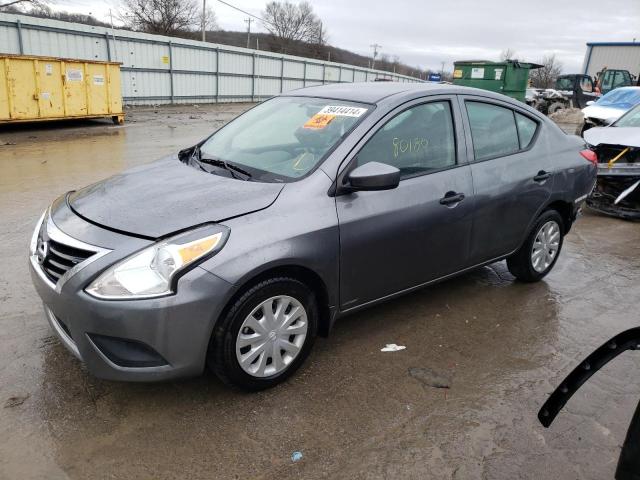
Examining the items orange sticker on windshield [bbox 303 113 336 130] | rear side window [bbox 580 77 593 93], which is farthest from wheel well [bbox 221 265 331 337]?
rear side window [bbox 580 77 593 93]

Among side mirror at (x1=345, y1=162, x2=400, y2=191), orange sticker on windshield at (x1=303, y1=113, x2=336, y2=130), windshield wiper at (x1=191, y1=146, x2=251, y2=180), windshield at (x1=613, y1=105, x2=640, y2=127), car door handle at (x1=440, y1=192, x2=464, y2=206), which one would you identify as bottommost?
car door handle at (x1=440, y1=192, x2=464, y2=206)

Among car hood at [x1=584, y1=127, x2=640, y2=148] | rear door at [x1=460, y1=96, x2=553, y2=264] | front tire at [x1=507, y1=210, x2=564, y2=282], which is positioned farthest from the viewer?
car hood at [x1=584, y1=127, x2=640, y2=148]

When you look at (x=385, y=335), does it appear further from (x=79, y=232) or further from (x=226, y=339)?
(x=79, y=232)

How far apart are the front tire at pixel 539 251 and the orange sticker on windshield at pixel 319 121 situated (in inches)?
84.0

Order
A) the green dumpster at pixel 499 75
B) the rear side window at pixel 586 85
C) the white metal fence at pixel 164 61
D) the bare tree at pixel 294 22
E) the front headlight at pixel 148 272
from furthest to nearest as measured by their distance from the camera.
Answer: the bare tree at pixel 294 22 < the rear side window at pixel 586 85 < the green dumpster at pixel 499 75 < the white metal fence at pixel 164 61 < the front headlight at pixel 148 272

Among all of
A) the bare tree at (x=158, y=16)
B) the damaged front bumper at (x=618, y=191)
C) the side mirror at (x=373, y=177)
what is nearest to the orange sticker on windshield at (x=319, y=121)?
the side mirror at (x=373, y=177)

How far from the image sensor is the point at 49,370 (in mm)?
3041

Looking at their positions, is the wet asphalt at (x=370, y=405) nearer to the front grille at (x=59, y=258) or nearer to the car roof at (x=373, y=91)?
the front grille at (x=59, y=258)

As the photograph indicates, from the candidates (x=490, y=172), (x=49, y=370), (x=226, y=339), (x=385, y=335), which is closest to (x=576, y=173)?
(x=490, y=172)

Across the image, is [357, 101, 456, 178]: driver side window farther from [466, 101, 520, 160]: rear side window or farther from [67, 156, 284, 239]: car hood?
[67, 156, 284, 239]: car hood

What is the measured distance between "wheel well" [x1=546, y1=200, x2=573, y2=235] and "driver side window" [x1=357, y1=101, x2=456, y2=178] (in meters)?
1.46

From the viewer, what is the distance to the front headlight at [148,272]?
2449 mm

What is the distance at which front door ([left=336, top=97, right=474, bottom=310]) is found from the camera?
3145 millimetres

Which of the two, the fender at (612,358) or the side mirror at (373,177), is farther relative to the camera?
the side mirror at (373,177)
